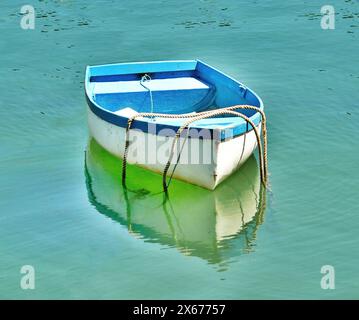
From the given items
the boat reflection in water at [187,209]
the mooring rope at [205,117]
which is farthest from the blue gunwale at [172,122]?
the boat reflection in water at [187,209]

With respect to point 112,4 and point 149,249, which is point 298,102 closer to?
point 149,249

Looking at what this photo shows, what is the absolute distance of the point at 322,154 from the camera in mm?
17250

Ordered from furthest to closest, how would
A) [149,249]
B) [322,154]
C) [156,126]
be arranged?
[322,154], [156,126], [149,249]

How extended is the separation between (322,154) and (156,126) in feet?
13.2

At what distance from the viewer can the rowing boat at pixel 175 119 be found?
1503 centimetres

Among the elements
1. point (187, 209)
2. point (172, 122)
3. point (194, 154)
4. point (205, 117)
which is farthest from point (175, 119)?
point (187, 209)

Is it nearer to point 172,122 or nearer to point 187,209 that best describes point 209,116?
point 172,122

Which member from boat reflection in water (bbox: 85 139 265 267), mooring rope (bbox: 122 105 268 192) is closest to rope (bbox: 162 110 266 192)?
mooring rope (bbox: 122 105 268 192)

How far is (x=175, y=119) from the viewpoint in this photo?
54.9 ft

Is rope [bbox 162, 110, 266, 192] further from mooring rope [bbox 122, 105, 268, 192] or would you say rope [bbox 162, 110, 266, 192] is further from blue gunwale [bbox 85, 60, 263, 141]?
blue gunwale [bbox 85, 60, 263, 141]

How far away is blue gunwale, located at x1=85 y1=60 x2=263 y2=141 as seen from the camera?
1491 centimetres

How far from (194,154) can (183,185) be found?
3.23 ft

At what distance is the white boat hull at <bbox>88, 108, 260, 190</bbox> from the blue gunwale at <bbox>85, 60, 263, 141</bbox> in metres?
0.13

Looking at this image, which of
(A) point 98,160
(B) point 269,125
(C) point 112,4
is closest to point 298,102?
(B) point 269,125
